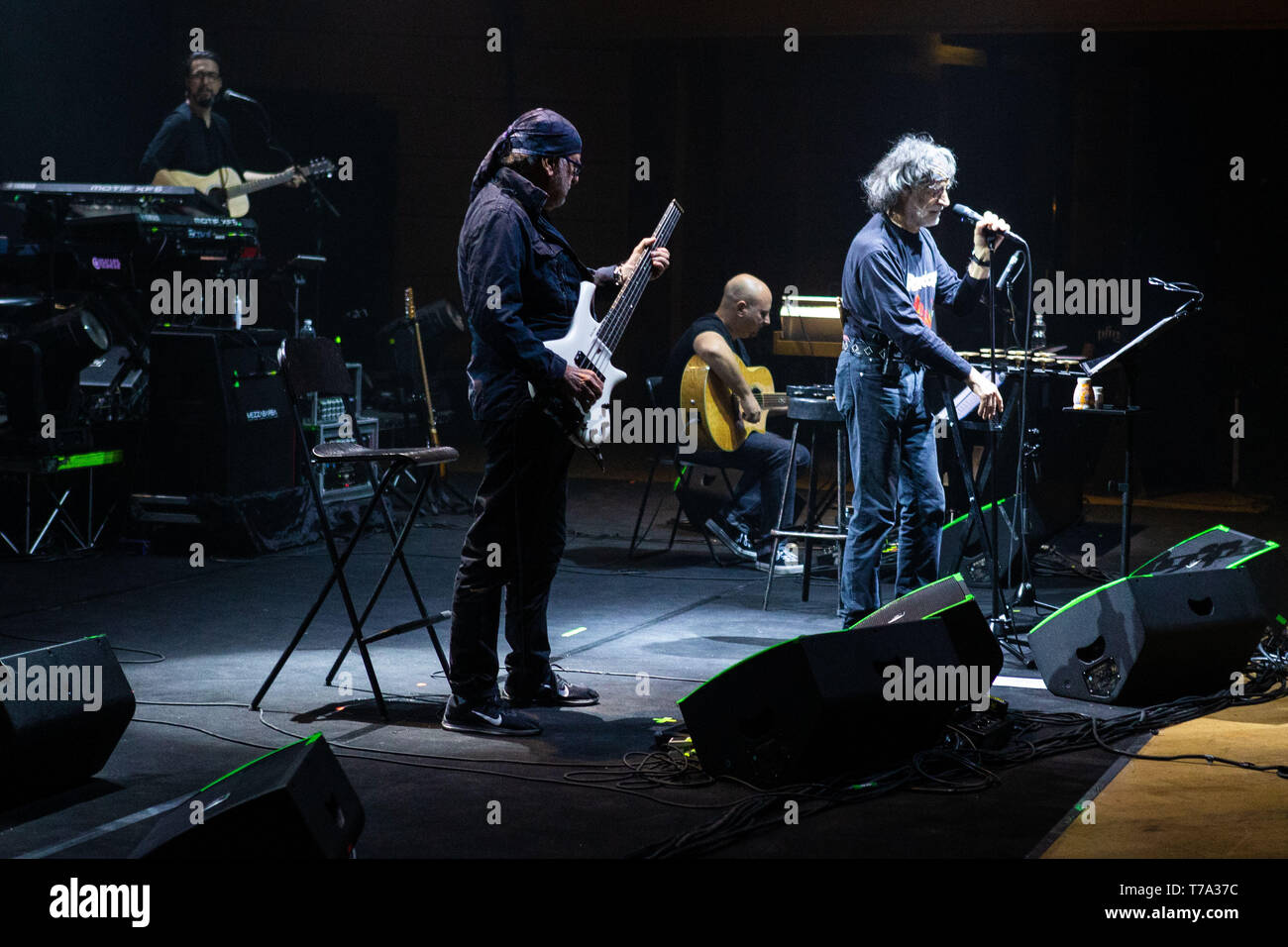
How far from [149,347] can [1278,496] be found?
696 cm

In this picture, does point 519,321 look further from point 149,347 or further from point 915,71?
point 915,71

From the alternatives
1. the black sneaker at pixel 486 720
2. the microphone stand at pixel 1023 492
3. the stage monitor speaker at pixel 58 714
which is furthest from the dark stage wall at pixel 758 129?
the stage monitor speaker at pixel 58 714

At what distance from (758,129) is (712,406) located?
4.01 metres

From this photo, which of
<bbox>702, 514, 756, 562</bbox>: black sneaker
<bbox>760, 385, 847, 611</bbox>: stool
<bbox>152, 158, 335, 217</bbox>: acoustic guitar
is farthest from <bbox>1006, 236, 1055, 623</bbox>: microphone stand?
<bbox>152, 158, 335, 217</bbox>: acoustic guitar

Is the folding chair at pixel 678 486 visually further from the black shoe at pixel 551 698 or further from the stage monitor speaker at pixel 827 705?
the stage monitor speaker at pixel 827 705

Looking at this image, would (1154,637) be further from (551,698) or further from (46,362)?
(46,362)

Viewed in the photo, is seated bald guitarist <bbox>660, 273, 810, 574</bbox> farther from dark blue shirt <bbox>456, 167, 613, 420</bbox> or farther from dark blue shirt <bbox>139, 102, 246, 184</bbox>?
dark blue shirt <bbox>139, 102, 246, 184</bbox>

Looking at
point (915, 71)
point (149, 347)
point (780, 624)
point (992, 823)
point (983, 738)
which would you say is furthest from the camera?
point (915, 71)

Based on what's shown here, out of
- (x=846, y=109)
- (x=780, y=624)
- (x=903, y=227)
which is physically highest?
(x=846, y=109)

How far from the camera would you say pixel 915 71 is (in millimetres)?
10461

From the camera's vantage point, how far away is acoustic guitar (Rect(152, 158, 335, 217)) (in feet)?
30.1

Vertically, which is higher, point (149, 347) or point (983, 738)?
point (149, 347)

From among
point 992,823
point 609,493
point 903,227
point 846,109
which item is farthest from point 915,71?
point 992,823
